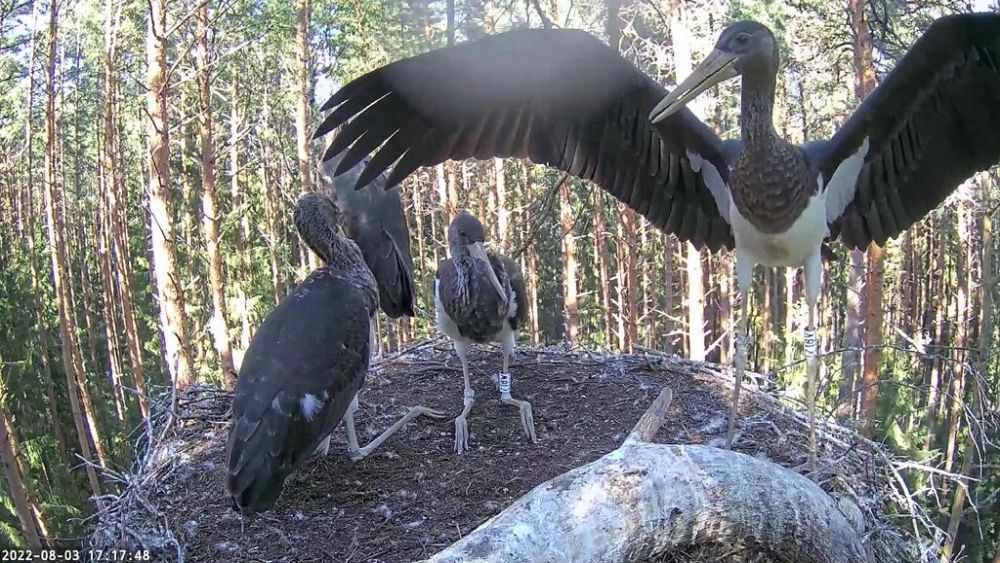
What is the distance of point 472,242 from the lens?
442 centimetres

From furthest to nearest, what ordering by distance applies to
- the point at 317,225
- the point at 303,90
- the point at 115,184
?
the point at 115,184 < the point at 303,90 < the point at 317,225

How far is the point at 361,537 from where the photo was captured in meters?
3.46

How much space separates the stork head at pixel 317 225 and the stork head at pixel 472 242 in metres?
0.64

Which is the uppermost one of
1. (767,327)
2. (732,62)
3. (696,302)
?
(732,62)

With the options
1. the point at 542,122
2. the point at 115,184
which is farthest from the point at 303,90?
the point at 542,122

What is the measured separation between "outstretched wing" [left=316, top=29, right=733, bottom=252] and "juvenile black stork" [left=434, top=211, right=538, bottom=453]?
2.60 feet

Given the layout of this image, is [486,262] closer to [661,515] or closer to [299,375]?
[299,375]

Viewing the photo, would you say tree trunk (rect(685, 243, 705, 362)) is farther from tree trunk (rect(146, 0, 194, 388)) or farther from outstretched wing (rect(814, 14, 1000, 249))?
outstretched wing (rect(814, 14, 1000, 249))

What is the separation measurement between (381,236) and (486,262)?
4.18 feet

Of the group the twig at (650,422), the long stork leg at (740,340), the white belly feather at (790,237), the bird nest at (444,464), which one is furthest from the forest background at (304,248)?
the twig at (650,422)

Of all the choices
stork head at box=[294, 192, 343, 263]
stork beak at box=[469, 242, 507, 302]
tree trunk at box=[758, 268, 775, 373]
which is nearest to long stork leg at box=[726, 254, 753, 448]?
stork beak at box=[469, 242, 507, 302]

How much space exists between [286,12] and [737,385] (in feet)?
33.7

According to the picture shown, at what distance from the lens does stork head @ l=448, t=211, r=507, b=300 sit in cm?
436

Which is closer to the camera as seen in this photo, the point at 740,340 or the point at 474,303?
the point at 740,340
